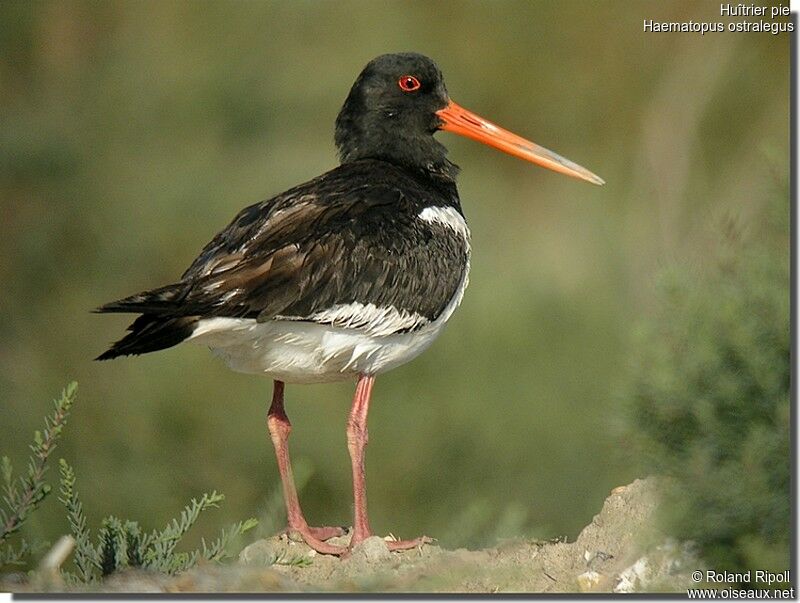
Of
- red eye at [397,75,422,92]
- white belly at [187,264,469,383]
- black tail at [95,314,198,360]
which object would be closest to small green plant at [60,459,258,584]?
black tail at [95,314,198,360]

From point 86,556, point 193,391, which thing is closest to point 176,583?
point 86,556

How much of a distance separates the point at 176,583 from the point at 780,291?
8.39 feet

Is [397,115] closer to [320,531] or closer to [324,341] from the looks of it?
[324,341]

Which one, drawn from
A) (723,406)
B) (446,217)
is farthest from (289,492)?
(723,406)

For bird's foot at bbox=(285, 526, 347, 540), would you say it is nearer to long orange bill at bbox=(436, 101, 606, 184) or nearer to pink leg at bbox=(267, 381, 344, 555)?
pink leg at bbox=(267, 381, 344, 555)

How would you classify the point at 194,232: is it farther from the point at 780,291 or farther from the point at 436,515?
the point at 780,291

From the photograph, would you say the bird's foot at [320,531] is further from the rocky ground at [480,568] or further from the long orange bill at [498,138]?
the long orange bill at [498,138]

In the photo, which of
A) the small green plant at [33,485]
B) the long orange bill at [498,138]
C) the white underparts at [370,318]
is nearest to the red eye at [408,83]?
the long orange bill at [498,138]

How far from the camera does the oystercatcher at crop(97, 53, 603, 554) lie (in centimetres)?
653

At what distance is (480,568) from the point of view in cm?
621

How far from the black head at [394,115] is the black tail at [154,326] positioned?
2.07 m

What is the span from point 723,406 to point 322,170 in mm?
9318

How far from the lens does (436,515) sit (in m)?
13.1

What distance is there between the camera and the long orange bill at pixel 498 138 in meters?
8.46
